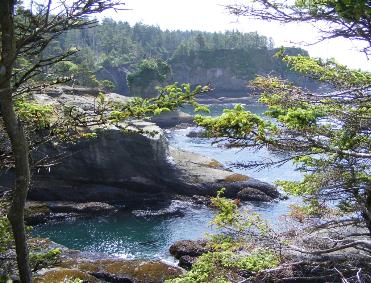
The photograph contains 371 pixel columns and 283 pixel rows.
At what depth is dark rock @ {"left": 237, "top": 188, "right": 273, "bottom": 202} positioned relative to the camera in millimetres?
38219

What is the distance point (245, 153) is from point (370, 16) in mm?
48056

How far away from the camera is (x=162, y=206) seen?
120 ft

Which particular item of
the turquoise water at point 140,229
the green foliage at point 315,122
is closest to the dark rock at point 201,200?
the turquoise water at point 140,229

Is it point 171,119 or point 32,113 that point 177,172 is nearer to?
point 32,113

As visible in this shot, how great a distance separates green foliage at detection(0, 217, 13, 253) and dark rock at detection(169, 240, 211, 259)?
1805cm

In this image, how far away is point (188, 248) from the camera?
25578 mm

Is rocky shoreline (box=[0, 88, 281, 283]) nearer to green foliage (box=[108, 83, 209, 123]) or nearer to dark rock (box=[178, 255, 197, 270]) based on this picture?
dark rock (box=[178, 255, 197, 270])

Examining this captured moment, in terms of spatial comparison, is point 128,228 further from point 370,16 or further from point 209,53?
point 209,53

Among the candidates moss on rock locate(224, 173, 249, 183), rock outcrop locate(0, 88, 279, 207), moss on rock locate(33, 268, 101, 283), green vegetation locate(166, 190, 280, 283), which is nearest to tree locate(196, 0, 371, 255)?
green vegetation locate(166, 190, 280, 283)

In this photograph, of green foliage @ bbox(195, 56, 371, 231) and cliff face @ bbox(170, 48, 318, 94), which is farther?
cliff face @ bbox(170, 48, 318, 94)

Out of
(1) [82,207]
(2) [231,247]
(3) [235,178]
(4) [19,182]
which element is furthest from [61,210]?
(4) [19,182]

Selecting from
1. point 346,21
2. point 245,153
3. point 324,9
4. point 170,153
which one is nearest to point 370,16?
point 346,21

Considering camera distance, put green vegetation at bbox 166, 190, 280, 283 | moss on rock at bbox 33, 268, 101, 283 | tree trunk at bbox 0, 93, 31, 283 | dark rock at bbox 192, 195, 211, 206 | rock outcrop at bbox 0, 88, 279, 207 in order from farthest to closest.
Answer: dark rock at bbox 192, 195, 211, 206 < rock outcrop at bbox 0, 88, 279, 207 < moss on rock at bbox 33, 268, 101, 283 < green vegetation at bbox 166, 190, 280, 283 < tree trunk at bbox 0, 93, 31, 283

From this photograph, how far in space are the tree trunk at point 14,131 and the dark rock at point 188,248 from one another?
1981 cm
